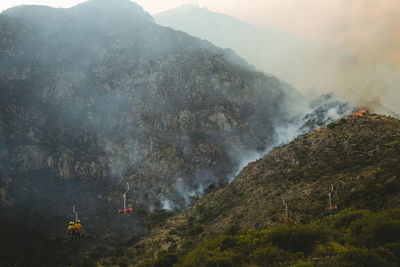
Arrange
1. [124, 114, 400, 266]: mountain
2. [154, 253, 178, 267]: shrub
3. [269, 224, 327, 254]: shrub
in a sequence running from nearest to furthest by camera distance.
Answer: [269, 224, 327, 254]: shrub
[154, 253, 178, 267]: shrub
[124, 114, 400, 266]: mountain

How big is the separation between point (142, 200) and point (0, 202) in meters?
34.4

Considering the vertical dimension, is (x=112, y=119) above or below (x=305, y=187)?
above

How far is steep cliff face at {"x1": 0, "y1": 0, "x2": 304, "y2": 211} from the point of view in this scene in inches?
3450

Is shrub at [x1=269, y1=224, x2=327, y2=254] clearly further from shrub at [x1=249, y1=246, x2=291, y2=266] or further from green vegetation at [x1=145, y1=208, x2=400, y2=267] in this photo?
shrub at [x1=249, y1=246, x2=291, y2=266]

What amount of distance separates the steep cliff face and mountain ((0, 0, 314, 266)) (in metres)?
0.41

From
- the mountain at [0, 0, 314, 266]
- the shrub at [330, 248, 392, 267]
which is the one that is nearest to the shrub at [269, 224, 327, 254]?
the shrub at [330, 248, 392, 267]

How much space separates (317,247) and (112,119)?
94205mm

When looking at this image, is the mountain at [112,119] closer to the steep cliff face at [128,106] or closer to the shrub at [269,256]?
the steep cliff face at [128,106]

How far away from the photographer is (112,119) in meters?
102

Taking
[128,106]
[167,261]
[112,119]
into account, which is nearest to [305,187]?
[167,261]

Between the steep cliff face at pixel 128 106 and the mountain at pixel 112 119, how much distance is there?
41 centimetres

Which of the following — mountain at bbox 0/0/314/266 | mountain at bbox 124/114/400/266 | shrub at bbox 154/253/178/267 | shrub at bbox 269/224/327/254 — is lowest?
shrub at bbox 154/253/178/267

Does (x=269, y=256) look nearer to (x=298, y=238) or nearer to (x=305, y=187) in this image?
(x=298, y=238)

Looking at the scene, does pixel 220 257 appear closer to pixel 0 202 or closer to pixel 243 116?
pixel 0 202
